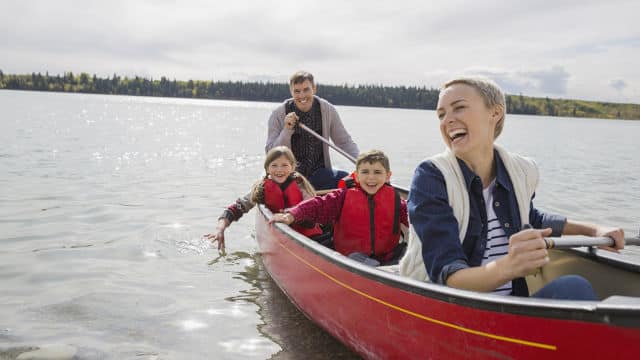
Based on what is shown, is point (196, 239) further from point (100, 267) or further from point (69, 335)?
point (69, 335)

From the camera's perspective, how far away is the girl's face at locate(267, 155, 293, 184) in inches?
250

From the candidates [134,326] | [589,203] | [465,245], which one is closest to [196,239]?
[134,326]

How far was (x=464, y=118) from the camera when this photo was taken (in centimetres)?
288

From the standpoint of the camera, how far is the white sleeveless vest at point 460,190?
2.95 metres

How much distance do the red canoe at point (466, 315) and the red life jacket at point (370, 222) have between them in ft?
1.57

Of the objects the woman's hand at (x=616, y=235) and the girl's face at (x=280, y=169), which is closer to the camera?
the woman's hand at (x=616, y=235)

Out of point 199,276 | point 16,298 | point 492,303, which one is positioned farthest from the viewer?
point 199,276

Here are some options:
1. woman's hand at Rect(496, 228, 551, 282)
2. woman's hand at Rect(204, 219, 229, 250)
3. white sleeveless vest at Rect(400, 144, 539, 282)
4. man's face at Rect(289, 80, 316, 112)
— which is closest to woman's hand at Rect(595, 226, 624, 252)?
white sleeveless vest at Rect(400, 144, 539, 282)

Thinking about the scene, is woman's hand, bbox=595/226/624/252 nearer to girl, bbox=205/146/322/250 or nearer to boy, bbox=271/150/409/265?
boy, bbox=271/150/409/265

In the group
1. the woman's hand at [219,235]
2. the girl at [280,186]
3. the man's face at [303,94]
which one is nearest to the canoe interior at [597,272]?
the girl at [280,186]

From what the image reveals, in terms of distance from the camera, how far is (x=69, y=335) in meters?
5.07

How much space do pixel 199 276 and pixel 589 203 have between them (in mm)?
10322

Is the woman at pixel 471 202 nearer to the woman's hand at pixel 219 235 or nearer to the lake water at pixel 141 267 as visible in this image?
the lake water at pixel 141 267

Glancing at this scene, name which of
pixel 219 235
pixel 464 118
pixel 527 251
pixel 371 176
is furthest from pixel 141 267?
pixel 527 251
